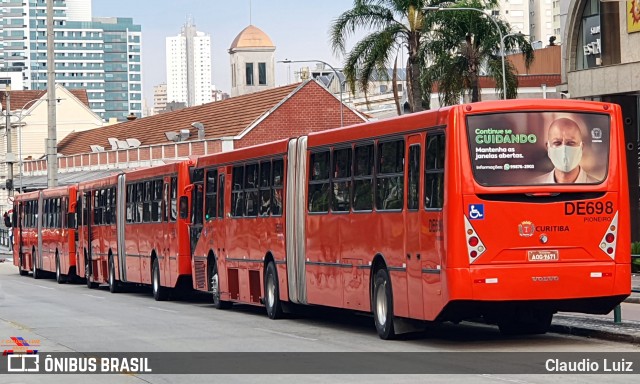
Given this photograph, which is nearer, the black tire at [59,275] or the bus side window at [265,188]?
the bus side window at [265,188]

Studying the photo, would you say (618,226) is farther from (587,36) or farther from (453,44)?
(453,44)

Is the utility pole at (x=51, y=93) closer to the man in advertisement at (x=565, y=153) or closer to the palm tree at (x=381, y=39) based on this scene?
the palm tree at (x=381, y=39)

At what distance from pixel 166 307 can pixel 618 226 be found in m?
14.4

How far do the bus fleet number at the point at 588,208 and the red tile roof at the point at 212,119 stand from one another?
62859mm

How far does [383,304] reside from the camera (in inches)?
779

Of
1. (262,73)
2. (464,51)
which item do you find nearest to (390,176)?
(464,51)

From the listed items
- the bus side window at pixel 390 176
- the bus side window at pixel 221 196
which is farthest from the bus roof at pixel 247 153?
the bus side window at pixel 390 176

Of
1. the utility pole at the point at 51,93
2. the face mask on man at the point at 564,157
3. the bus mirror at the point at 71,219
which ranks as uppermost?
the utility pole at the point at 51,93

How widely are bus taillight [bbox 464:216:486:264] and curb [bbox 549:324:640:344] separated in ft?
7.64

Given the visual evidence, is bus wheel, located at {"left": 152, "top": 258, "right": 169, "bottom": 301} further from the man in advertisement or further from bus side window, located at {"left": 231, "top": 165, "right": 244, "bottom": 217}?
the man in advertisement

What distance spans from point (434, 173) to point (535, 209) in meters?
A: 1.35

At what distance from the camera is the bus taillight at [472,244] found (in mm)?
17391

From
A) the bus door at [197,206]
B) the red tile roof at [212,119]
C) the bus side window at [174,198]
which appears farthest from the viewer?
the red tile roof at [212,119]

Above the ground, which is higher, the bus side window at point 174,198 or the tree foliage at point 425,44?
the tree foliage at point 425,44
